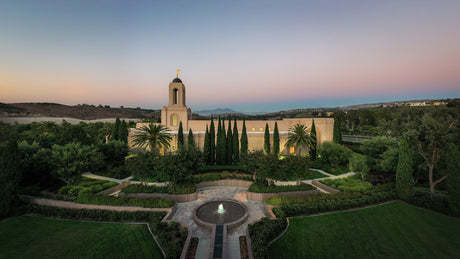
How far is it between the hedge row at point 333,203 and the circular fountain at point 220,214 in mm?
2607

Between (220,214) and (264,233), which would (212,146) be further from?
(264,233)

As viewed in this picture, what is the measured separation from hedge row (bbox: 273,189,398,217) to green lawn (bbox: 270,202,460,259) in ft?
1.66

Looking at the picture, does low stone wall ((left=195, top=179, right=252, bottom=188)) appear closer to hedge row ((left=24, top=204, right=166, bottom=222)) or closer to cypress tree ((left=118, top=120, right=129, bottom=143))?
hedge row ((left=24, top=204, right=166, bottom=222))

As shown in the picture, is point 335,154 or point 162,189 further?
point 335,154

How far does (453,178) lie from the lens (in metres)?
12.2

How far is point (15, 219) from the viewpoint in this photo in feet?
40.7

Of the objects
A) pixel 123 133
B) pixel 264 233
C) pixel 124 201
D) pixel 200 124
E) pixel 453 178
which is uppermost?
pixel 200 124

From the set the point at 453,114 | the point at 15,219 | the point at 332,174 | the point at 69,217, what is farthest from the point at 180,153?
the point at 453,114

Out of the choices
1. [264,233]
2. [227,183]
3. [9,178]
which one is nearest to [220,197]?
[227,183]

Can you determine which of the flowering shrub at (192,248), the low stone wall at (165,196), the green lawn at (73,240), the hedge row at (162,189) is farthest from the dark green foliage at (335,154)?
the green lawn at (73,240)

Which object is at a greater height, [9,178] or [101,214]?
[9,178]

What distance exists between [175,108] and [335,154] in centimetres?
2532

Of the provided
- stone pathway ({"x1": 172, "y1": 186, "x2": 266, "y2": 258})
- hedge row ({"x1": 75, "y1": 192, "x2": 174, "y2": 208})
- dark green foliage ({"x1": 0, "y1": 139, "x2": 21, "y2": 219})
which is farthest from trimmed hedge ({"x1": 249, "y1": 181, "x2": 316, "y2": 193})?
dark green foliage ({"x1": 0, "y1": 139, "x2": 21, "y2": 219})

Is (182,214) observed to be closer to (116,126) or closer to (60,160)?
(60,160)
